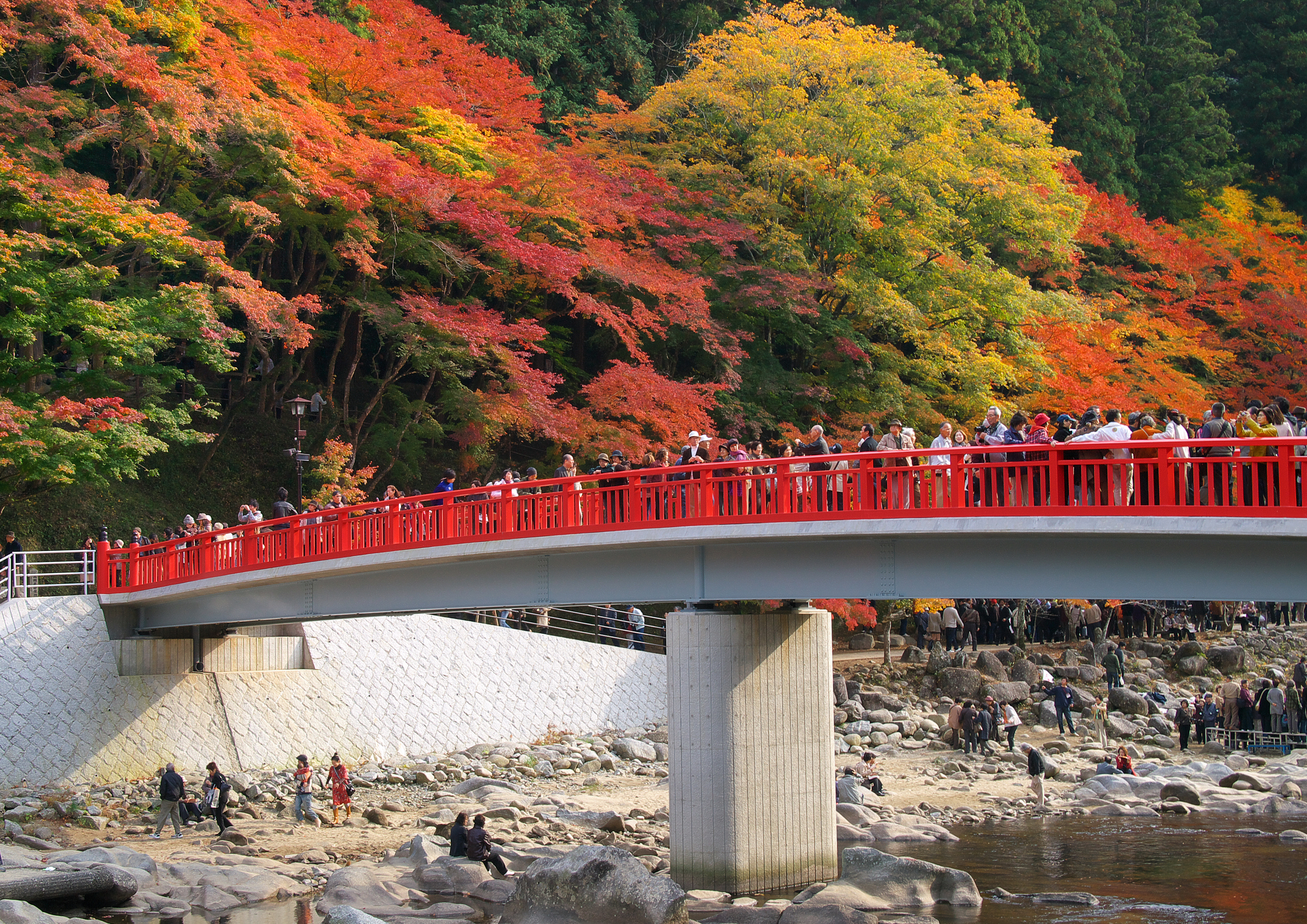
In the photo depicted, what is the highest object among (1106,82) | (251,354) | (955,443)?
(1106,82)

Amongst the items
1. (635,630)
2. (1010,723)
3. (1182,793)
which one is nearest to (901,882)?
(1182,793)

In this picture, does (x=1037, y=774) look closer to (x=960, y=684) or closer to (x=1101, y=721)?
(x=1101, y=721)

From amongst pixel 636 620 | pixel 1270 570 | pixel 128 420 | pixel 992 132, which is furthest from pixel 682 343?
pixel 1270 570

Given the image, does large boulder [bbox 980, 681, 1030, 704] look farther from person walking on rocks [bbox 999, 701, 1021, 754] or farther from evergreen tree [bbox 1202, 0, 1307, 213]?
evergreen tree [bbox 1202, 0, 1307, 213]

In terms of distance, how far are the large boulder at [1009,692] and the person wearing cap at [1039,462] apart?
15.7 metres

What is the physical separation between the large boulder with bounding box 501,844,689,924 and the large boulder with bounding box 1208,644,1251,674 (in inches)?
977

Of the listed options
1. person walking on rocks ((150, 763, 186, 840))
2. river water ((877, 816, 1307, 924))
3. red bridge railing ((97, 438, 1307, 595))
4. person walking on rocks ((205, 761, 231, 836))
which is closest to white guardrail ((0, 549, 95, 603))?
red bridge railing ((97, 438, 1307, 595))

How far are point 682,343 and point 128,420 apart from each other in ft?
46.9

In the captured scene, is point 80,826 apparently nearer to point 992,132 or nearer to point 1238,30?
point 992,132

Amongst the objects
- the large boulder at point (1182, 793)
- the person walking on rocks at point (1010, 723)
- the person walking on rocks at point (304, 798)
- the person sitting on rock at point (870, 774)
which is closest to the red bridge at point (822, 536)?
the person walking on rocks at point (304, 798)

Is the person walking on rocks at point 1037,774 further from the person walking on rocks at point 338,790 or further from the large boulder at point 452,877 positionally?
the person walking on rocks at point 338,790

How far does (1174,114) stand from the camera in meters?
50.5

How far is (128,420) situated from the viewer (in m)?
21.6

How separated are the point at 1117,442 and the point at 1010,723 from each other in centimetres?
1454
